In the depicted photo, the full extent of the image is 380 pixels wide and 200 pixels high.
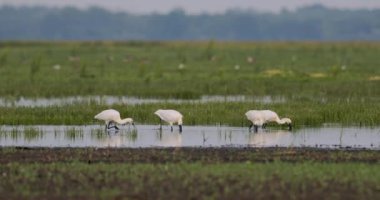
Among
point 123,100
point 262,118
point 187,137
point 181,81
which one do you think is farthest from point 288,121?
point 181,81

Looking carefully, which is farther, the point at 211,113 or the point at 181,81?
the point at 181,81

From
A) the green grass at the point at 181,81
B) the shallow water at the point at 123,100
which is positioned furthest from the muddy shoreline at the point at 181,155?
the green grass at the point at 181,81

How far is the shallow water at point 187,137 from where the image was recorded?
931 inches

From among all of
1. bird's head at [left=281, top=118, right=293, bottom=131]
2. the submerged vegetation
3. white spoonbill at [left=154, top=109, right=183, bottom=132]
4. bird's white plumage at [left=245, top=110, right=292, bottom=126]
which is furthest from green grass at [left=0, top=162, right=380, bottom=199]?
the submerged vegetation

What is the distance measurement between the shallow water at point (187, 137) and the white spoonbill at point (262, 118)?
24cm

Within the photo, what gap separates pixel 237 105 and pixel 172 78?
16435 mm

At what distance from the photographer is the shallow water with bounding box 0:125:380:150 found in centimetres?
2364

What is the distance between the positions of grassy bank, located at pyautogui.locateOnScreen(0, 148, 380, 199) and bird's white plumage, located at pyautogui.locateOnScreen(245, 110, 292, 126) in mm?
5408

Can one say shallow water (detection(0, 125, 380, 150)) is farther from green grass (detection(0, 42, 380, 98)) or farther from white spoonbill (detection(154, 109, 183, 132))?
green grass (detection(0, 42, 380, 98))

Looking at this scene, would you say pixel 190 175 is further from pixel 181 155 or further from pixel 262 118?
pixel 262 118

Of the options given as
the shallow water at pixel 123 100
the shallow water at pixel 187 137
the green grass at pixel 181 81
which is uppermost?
the green grass at pixel 181 81

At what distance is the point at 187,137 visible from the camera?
25328 mm

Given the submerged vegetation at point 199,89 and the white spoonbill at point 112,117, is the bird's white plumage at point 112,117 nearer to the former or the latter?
the white spoonbill at point 112,117

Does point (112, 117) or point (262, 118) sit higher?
point (112, 117)
